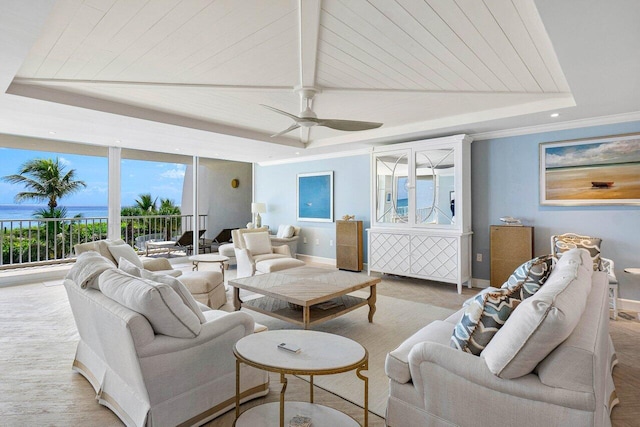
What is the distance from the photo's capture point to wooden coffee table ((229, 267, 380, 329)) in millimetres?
3104

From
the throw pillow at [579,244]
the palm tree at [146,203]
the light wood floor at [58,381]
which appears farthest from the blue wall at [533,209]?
the palm tree at [146,203]

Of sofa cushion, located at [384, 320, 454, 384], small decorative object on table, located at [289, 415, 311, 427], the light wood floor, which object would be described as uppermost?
sofa cushion, located at [384, 320, 454, 384]

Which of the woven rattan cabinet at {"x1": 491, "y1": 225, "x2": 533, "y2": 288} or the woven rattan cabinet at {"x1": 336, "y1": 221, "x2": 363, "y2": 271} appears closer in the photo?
the woven rattan cabinet at {"x1": 491, "y1": 225, "x2": 533, "y2": 288}

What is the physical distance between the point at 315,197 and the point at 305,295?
4.43 m

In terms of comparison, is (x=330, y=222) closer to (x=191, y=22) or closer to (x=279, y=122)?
(x=279, y=122)

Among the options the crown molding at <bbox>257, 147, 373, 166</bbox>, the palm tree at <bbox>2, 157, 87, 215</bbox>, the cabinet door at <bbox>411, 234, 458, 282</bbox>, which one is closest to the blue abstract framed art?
the crown molding at <bbox>257, 147, 373, 166</bbox>

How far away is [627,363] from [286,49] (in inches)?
139

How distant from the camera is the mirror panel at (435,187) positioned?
5.02m

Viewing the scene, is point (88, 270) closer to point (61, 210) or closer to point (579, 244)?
point (579, 244)

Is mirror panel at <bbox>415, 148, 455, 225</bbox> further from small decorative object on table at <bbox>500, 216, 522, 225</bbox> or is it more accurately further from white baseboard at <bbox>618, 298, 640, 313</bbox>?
white baseboard at <bbox>618, 298, 640, 313</bbox>


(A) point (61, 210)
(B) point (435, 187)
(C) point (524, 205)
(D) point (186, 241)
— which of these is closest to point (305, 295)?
(B) point (435, 187)

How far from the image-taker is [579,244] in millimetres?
3998

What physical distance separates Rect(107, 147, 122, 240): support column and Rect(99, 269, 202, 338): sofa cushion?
4.94 m

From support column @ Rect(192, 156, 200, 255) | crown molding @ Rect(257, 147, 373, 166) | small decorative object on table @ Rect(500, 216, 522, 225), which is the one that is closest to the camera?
small decorative object on table @ Rect(500, 216, 522, 225)
